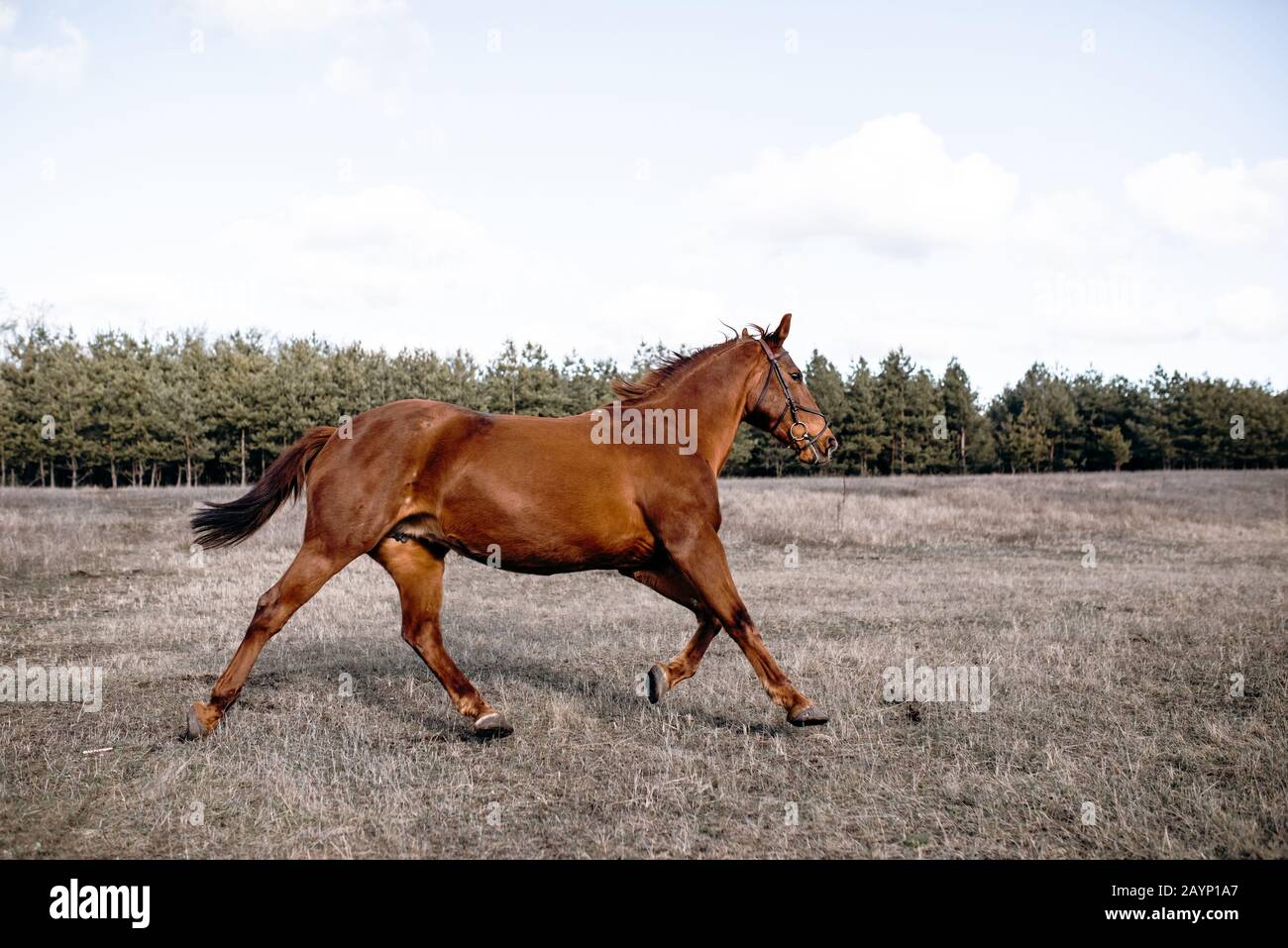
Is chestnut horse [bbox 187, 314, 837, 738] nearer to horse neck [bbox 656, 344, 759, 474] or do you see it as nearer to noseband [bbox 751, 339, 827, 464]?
horse neck [bbox 656, 344, 759, 474]

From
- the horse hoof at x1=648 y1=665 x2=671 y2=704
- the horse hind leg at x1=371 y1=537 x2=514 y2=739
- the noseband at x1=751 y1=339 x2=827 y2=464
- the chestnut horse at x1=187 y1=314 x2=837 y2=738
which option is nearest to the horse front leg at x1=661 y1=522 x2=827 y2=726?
the chestnut horse at x1=187 y1=314 x2=837 y2=738

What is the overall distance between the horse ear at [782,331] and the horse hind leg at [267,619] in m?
3.63

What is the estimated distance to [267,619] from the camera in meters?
5.86

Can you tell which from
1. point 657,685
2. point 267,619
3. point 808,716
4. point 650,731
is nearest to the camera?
point 808,716

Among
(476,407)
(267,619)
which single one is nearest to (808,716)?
(267,619)

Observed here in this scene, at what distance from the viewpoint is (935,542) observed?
21250 mm

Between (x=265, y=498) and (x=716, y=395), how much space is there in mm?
3550

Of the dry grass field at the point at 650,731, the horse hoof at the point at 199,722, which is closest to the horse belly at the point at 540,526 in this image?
the dry grass field at the point at 650,731

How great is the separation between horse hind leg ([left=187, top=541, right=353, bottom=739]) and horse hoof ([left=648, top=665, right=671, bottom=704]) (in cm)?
231

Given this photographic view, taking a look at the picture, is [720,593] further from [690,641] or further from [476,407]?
[476,407]
